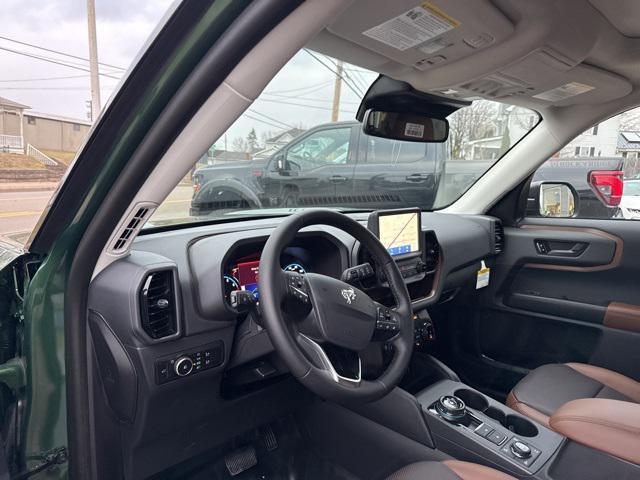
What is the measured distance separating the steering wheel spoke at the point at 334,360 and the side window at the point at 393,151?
128 centimetres

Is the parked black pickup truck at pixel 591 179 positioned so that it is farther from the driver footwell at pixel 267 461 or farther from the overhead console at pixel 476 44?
Answer: the driver footwell at pixel 267 461

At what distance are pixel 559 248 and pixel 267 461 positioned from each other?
2.03m

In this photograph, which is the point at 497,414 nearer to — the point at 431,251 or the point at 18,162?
the point at 431,251

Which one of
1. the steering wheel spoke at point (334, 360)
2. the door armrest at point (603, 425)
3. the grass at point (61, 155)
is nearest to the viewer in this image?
the grass at point (61, 155)

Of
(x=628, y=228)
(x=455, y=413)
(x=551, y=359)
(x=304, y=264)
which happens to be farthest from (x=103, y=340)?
(x=628, y=228)

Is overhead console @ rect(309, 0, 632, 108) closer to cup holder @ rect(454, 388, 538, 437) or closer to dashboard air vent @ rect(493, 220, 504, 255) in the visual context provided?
dashboard air vent @ rect(493, 220, 504, 255)

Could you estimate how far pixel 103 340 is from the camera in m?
1.38

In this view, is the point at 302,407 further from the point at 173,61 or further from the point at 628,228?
the point at 628,228

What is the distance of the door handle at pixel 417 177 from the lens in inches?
109

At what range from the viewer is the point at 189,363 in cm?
146

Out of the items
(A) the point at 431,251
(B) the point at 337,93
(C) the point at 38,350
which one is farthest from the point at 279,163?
(C) the point at 38,350

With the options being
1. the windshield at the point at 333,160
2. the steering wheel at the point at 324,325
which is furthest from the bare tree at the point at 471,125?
the steering wheel at the point at 324,325

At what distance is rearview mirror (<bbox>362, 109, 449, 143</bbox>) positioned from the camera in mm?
1884

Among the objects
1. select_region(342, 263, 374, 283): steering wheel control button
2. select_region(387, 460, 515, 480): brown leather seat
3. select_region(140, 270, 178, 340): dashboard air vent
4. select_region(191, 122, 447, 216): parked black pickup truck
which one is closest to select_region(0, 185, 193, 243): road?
select_region(140, 270, 178, 340): dashboard air vent
